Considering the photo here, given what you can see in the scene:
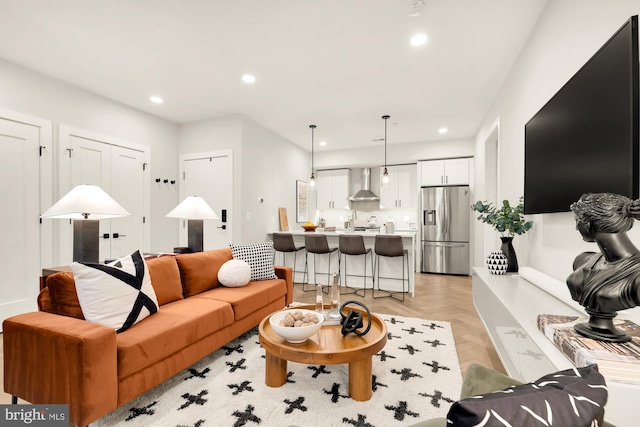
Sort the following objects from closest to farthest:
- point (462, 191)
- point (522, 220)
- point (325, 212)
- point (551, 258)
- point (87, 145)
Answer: point (551, 258) < point (522, 220) < point (87, 145) < point (462, 191) < point (325, 212)

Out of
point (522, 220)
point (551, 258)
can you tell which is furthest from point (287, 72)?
point (551, 258)

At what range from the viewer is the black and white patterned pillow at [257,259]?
3.15 metres

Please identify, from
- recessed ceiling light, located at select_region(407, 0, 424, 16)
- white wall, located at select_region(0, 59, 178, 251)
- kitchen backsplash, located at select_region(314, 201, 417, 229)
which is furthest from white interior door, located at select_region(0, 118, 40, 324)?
kitchen backsplash, located at select_region(314, 201, 417, 229)

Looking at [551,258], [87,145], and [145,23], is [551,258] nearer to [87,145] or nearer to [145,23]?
[145,23]

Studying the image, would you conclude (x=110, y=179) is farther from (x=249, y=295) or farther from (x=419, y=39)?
(x=419, y=39)

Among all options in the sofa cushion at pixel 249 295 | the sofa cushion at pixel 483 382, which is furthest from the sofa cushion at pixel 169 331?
the sofa cushion at pixel 483 382

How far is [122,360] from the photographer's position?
5.23ft

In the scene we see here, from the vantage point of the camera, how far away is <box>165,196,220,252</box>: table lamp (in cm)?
329

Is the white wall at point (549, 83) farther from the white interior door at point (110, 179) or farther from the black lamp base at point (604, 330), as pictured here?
the white interior door at point (110, 179)

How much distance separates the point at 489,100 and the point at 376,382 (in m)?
3.84

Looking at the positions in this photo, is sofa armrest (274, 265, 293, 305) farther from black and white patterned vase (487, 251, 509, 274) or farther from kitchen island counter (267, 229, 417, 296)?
black and white patterned vase (487, 251, 509, 274)

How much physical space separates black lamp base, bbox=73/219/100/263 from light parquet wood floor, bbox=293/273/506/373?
2477 mm

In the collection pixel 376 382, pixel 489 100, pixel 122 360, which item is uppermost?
pixel 489 100

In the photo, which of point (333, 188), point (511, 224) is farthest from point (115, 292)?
point (333, 188)
